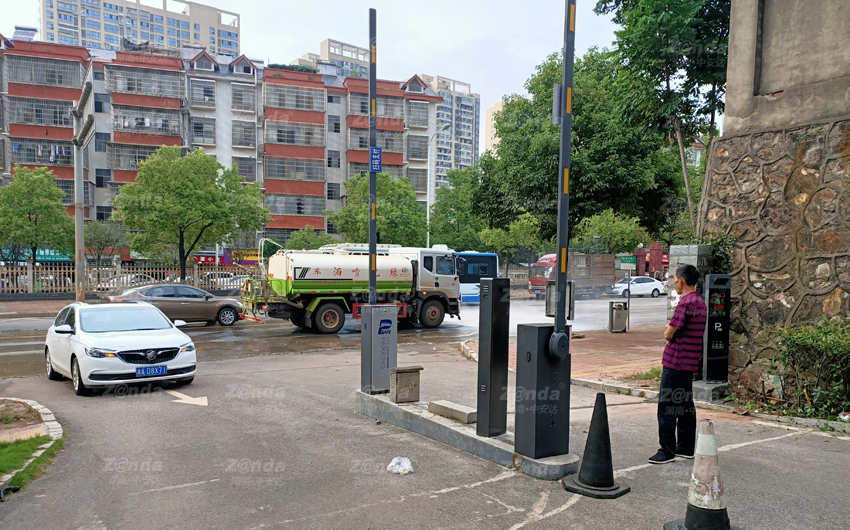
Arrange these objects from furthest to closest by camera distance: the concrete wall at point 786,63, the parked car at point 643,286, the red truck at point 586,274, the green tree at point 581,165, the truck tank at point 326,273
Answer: the parked car at point 643,286 < the red truck at point 586,274 < the truck tank at point 326,273 < the green tree at point 581,165 < the concrete wall at point 786,63

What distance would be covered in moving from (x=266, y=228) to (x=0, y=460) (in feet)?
155

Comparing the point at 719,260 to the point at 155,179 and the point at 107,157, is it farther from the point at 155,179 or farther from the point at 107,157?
the point at 107,157

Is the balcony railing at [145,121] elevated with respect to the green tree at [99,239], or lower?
elevated

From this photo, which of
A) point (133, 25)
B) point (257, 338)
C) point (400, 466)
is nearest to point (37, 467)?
point (400, 466)

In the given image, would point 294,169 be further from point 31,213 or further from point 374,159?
point 374,159

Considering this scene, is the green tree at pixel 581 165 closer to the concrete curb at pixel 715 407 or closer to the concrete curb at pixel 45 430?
the concrete curb at pixel 715 407

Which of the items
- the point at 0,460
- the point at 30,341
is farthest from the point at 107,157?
the point at 0,460

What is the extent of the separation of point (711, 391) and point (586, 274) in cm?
3171

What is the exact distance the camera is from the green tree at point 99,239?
42.5 metres

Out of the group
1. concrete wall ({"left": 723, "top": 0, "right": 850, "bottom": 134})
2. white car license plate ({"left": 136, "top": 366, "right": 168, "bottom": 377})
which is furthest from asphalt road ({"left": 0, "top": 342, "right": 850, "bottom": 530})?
concrete wall ({"left": 723, "top": 0, "right": 850, "bottom": 134})

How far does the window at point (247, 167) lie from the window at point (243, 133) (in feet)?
3.87

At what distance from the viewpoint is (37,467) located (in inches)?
223

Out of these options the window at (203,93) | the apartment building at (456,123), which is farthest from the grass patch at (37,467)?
the apartment building at (456,123)

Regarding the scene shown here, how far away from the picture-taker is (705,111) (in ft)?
40.2
